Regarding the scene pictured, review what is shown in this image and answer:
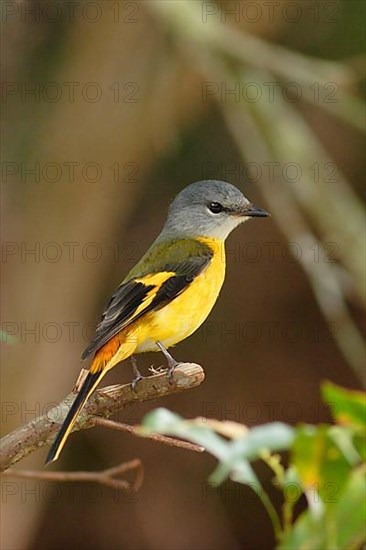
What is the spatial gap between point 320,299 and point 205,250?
60.3 inches

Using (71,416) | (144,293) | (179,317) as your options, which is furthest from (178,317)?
(71,416)

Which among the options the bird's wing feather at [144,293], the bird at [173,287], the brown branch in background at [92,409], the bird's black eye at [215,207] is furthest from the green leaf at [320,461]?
the bird's black eye at [215,207]

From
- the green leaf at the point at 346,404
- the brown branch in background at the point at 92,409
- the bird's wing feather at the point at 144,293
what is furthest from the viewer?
the bird's wing feather at the point at 144,293

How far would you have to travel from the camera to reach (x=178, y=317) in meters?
2.95

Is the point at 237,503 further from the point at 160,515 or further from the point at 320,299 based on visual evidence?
the point at 320,299

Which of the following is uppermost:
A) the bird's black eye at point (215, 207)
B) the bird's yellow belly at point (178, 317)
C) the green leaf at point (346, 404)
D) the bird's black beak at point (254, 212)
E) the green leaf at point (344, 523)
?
the bird's black eye at point (215, 207)

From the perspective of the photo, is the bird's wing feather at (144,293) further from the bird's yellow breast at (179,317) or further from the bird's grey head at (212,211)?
the bird's grey head at (212,211)

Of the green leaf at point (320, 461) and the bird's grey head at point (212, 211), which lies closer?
the green leaf at point (320, 461)

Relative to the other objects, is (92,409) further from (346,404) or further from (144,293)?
(346,404)

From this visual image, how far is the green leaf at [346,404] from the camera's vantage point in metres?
1.02

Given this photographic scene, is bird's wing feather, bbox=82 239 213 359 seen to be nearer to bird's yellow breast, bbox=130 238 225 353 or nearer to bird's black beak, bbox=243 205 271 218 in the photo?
bird's yellow breast, bbox=130 238 225 353

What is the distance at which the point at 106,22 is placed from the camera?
5.98m

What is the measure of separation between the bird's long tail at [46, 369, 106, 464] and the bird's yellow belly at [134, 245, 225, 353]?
0.51m

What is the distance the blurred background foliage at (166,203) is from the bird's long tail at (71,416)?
7.95 ft
